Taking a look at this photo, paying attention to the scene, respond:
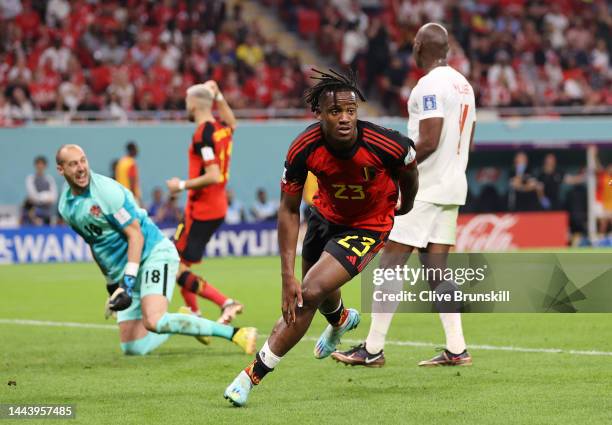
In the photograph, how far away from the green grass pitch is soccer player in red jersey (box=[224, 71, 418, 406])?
0.52m

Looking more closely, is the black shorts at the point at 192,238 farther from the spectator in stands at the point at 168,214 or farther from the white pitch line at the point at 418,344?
the spectator in stands at the point at 168,214

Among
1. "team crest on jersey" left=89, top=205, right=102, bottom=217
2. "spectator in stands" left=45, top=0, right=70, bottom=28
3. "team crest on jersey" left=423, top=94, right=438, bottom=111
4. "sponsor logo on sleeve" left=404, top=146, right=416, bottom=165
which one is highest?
"spectator in stands" left=45, top=0, right=70, bottom=28

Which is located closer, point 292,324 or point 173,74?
point 292,324

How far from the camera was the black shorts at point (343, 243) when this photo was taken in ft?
23.9

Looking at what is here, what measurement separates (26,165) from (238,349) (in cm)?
1673

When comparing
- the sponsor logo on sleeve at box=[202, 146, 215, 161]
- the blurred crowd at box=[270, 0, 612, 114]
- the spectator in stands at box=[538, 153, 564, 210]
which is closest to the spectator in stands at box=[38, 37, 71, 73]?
the blurred crowd at box=[270, 0, 612, 114]

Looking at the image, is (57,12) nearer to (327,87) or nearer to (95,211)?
(95,211)

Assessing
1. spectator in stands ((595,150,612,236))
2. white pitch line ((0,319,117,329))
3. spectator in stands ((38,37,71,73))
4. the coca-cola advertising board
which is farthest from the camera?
spectator in stands ((595,150,612,236))

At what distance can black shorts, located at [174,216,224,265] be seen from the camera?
1226cm

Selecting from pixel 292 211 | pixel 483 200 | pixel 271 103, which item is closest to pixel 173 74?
pixel 271 103

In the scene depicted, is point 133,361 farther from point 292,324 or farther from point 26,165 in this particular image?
point 26,165

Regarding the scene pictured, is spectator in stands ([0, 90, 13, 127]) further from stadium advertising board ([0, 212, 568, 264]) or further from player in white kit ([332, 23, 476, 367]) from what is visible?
player in white kit ([332, 23, 476, 367])

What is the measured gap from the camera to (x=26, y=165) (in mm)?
25922

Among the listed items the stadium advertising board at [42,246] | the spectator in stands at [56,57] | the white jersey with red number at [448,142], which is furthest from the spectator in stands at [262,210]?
the white jersey with red number at [448,142]
